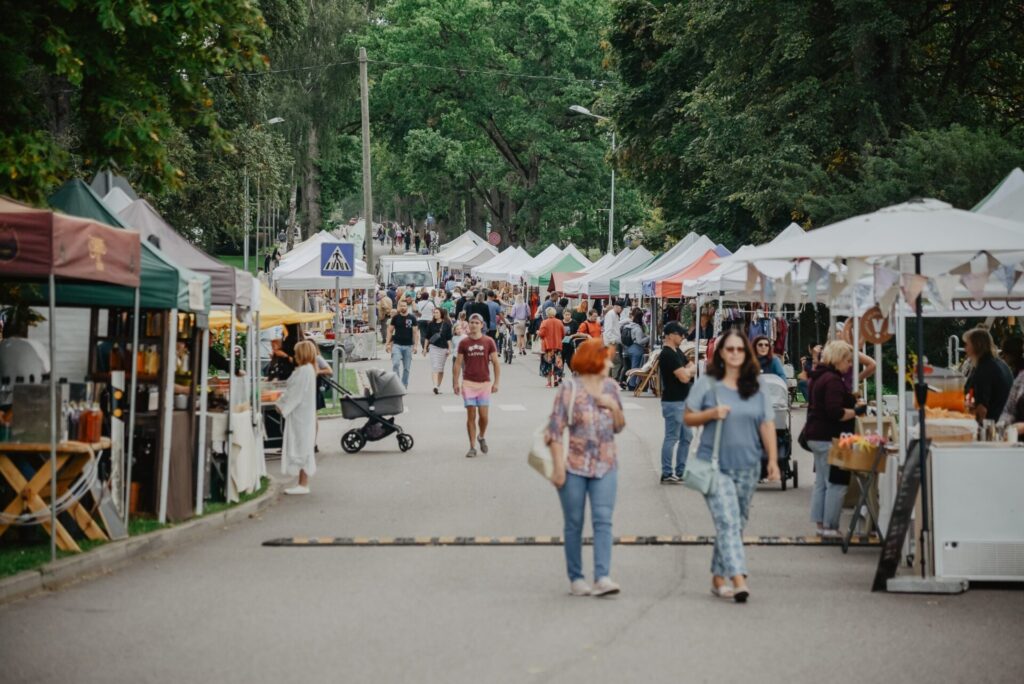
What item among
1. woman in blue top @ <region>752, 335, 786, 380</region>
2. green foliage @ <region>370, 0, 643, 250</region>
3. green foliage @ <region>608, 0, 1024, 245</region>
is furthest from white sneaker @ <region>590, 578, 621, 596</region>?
green foliage @ <region>370, 0, 643, 250</region>

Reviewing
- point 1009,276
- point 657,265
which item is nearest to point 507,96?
point 657,265

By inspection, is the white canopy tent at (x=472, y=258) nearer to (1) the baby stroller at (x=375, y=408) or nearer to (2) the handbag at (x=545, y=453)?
(1) the baby stroller at (x=375, y=408)

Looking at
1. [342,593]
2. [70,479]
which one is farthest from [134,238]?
[342,593]

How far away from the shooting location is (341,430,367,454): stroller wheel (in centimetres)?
2078

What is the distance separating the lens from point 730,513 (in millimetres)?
9820

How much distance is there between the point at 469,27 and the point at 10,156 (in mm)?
53555

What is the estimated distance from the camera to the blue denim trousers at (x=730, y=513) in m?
9.81

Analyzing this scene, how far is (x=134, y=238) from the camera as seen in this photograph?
11727 millimetres

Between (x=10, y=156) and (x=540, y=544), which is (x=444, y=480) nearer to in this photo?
(x=540, y=544)

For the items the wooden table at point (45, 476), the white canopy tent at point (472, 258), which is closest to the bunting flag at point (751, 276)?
the wooden table at point (45, 476)

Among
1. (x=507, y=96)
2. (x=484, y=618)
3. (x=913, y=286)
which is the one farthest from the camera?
(x=507, y=96)

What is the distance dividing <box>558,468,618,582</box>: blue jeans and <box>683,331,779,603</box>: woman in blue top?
2.19 ft

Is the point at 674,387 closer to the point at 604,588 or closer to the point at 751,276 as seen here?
the point at 751,276

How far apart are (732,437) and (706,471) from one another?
0.93 feet
